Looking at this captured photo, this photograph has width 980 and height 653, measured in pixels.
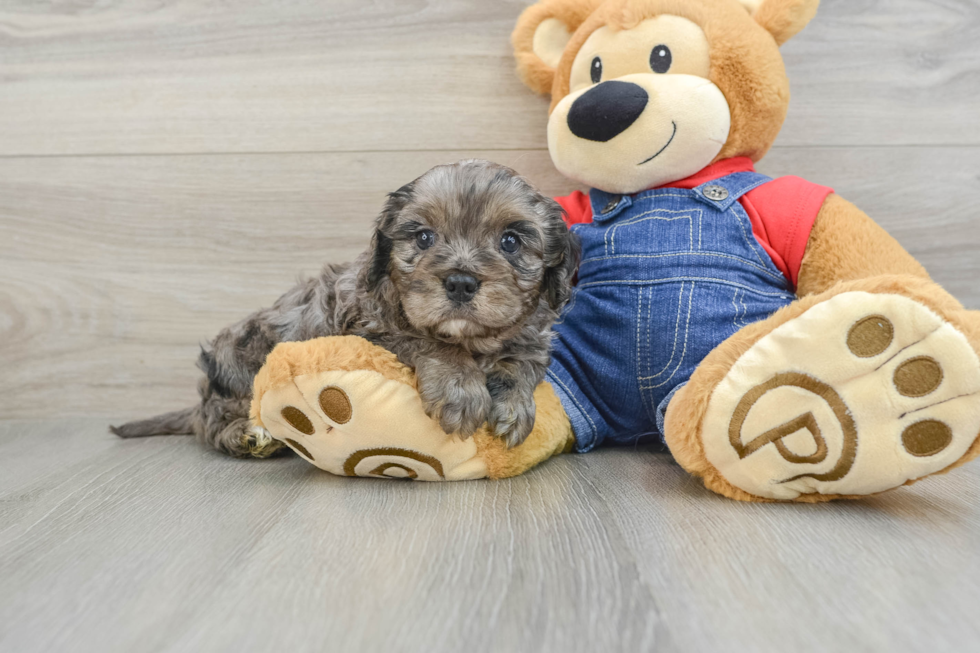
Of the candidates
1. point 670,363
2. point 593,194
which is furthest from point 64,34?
point 670,363

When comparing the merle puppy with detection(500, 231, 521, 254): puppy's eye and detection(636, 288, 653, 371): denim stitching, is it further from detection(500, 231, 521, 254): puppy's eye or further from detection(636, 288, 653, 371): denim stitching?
detection(636, 288, 653, 371): denim stitching

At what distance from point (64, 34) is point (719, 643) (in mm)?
2502

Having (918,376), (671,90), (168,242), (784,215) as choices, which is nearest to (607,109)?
(671,90)

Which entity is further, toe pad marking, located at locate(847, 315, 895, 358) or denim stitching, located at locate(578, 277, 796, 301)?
denim stitching, located at locate(578, 277, 796, 301)

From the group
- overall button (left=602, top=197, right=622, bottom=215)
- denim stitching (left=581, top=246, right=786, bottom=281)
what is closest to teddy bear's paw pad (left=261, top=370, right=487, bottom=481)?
denim stitching (left=581, top=246, right=786, bottom=281)

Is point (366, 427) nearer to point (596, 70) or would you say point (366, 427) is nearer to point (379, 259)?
point (379, 259)

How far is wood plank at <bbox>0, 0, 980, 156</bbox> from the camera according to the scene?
2027 mm

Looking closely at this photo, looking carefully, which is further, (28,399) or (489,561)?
(28,399)

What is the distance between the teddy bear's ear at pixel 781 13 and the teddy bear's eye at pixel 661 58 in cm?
27

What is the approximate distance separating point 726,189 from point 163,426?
5.81 feet

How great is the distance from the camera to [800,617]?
854 millimetres

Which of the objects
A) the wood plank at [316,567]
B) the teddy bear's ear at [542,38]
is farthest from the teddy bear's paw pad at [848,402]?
the teddy bear's ear at [542,38]

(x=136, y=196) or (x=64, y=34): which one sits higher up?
(x=64, y=34)

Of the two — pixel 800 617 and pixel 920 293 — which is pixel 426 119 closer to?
pixel 920 293
